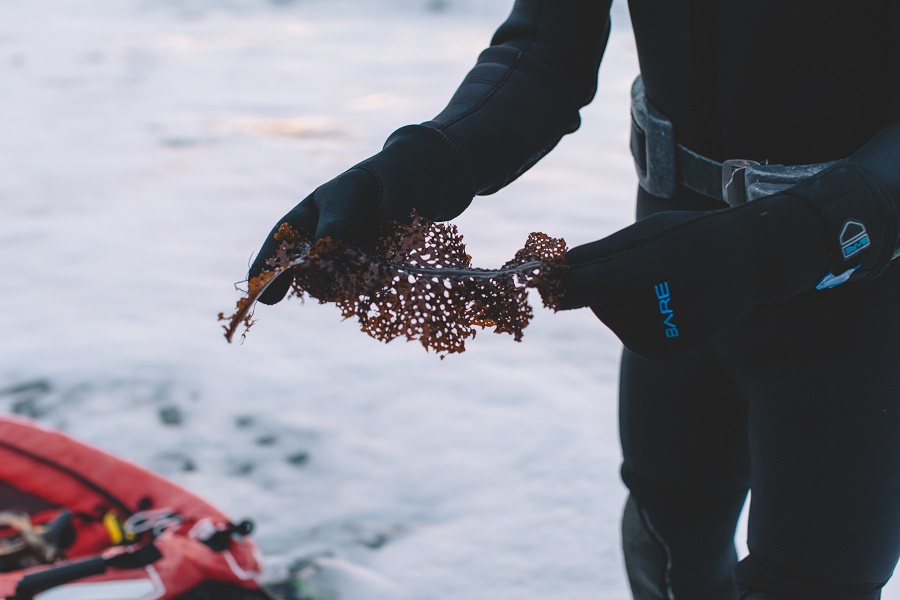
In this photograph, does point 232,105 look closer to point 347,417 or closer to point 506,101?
point 347,417

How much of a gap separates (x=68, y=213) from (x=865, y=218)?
12.3ft

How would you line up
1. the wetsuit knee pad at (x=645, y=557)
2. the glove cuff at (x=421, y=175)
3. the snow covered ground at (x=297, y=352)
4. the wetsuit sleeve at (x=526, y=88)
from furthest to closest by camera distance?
the snow covered ground at (x=297, y=352) → the wetsuit knee pad at (x=645, y=557) → the wetsuit sleeve at (x=526, y=88) → the glove cuff at (x=421, y=175)

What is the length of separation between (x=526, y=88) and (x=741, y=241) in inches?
16.4

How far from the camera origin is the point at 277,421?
248 cm

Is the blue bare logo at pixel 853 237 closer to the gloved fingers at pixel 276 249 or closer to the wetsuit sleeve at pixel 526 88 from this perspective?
the wetsuit sleeve at pixel 526 88

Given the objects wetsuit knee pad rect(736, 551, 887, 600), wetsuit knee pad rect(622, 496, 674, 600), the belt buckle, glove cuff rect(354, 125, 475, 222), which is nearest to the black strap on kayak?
wetsuit knee pad rect(622, 496, 674, 600)

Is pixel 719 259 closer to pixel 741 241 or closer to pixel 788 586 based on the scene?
pixel 741 241

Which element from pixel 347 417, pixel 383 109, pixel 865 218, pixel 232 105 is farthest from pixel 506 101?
pixel 232 105

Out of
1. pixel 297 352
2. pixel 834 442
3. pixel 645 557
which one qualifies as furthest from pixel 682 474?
pixel 297 352

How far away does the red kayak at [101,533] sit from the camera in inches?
62.3

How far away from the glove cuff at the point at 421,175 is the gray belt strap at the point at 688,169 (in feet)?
0.87

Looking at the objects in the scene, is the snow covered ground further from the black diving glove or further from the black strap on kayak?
the black diving glove

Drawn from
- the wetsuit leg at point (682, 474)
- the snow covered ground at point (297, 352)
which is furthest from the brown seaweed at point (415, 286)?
the snow covered ground at point (297, 352)

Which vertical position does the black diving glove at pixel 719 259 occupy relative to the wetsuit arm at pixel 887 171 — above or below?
below
